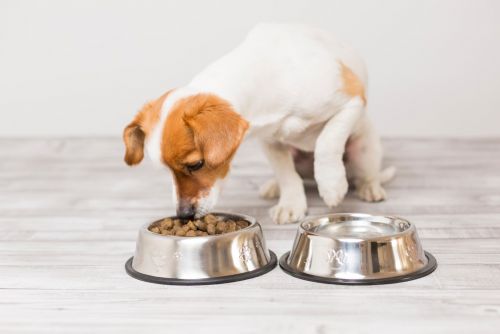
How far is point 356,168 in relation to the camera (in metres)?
3.09

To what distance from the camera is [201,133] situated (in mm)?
2129

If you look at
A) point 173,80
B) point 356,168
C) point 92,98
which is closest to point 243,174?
point 356,168

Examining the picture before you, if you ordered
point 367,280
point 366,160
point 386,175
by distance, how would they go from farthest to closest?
point 386,175 < point 366,160 < point 367,280

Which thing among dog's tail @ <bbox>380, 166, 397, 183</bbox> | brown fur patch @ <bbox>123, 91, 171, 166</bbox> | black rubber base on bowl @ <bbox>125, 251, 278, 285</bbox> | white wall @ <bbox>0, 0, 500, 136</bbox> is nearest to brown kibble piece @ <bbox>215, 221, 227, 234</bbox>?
black rubber base on bowl @ <bbox>125, 251, 278, 285</bbox>

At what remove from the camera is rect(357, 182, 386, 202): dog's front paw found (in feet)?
10.1

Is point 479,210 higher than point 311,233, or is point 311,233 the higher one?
point 311,233

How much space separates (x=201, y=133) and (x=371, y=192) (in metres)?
1.14

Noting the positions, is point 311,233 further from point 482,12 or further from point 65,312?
point 482,12

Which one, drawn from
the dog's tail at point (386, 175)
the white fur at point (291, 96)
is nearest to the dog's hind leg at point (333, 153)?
the white fur at point (291, 96)

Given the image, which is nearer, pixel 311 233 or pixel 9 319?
pixel 9 319

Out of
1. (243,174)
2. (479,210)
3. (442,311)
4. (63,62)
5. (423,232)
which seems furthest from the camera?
(63,62)

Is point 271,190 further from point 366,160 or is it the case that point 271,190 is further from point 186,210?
point 186,210

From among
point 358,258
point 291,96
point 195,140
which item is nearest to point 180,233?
point 195,140

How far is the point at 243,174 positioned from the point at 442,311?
2.01 m
